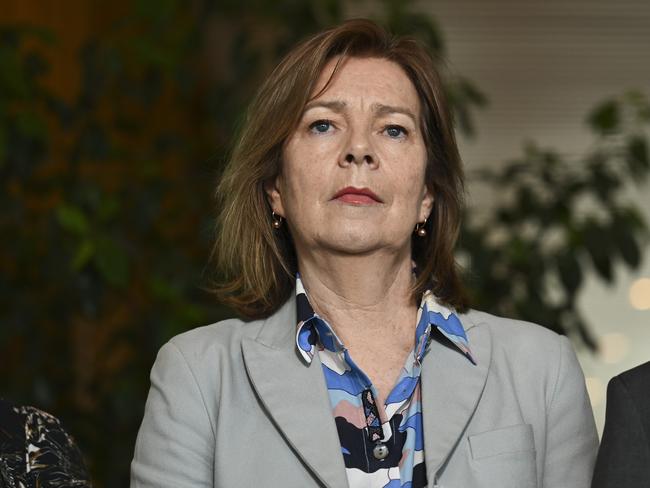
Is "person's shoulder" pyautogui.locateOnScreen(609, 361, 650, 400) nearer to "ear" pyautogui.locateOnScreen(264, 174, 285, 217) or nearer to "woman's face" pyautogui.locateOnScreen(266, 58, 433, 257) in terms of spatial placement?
"woman's face" pyautogui.locateOnScreen(266, 58, 433, 257)

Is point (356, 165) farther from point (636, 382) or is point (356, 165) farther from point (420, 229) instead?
point (636, 382)

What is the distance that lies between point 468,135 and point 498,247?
0.33m

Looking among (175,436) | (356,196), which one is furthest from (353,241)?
(175,436)

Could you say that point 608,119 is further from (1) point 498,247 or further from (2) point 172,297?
(2) point 172,297

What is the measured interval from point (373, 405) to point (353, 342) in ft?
0.42

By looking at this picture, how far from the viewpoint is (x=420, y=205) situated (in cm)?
220

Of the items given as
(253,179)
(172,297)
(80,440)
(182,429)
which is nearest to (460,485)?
(182,429)

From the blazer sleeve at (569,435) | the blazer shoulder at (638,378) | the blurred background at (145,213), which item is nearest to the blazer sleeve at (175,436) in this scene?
the blazer sleeve at (569,435)

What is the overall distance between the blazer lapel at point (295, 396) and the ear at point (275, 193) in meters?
0.20

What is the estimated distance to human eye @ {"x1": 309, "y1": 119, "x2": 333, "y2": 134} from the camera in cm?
210

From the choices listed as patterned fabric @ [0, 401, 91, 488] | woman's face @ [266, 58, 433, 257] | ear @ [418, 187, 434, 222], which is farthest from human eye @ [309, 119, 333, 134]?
patterned fabric @ [0, 401, 91, 488]

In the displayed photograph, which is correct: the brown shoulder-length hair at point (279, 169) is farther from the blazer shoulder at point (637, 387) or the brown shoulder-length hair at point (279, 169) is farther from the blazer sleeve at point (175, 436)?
the blazer shoulder at point (637, 387)

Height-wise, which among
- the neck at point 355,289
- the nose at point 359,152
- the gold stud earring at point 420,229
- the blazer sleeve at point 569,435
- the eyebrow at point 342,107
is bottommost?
the blazer sleeve at point 569,435

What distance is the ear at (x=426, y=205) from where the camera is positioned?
7.30 feet
